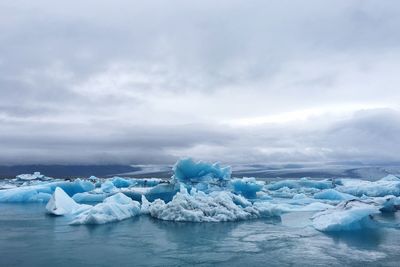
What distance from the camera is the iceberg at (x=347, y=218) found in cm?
1315

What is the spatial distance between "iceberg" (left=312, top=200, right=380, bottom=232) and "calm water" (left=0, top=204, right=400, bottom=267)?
483 millimetres

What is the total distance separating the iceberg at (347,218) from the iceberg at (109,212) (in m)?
7.05

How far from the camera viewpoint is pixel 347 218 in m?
13.2

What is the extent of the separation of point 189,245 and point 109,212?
5189 mm

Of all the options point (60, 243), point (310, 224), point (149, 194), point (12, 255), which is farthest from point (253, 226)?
point (149, 194)

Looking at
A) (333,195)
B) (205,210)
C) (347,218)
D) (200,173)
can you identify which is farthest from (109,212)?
(333,195)

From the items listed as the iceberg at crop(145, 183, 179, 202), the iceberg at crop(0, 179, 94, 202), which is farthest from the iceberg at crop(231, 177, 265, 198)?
the iceberg at crop(0, 179, 94, 202)

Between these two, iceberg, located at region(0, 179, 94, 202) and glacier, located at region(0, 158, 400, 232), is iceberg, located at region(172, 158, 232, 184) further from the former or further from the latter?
iceberg, located at region(0, 179, 94, 202)

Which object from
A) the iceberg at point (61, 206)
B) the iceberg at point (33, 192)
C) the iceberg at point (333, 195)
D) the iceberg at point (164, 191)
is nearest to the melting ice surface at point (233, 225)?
the iceberg at point (61, 206)

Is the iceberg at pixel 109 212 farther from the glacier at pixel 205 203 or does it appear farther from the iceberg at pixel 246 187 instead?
the iceberg at pixel 246 187

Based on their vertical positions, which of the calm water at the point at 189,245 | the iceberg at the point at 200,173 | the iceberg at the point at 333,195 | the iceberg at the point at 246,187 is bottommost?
the calm water at the point at 189,245

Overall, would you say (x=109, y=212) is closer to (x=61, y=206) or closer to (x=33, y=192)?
(x=61, y=206)

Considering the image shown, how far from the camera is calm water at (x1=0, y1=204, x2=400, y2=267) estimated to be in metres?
8.99

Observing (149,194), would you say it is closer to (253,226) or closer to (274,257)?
(253,226)
